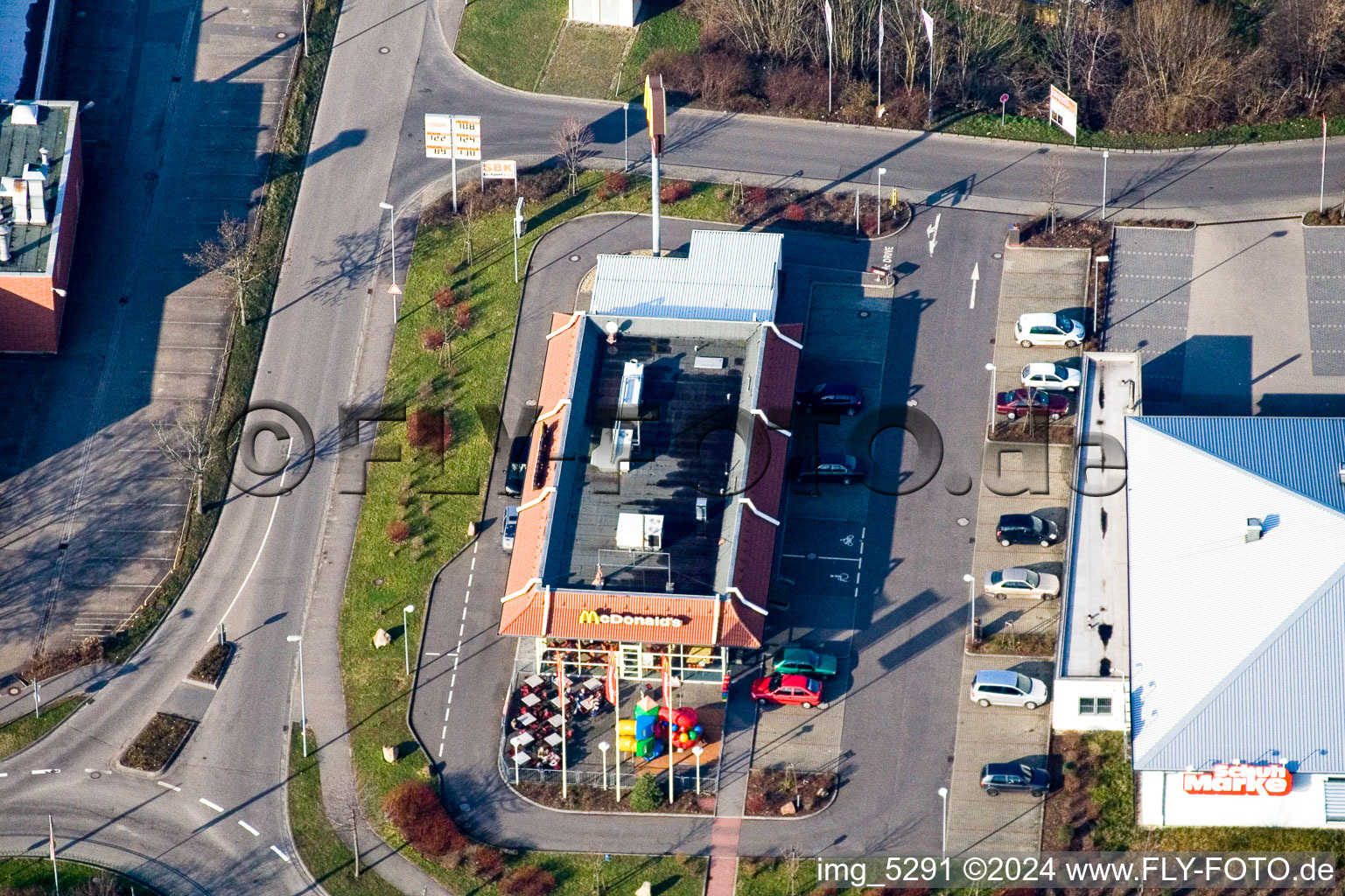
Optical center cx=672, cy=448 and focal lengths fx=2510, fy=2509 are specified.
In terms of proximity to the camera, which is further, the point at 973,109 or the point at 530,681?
the point at 973,109

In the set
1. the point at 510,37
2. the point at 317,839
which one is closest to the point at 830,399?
the point at 317,839

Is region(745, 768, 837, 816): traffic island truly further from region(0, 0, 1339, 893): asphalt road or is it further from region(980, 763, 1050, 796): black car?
region(980, 763, 1050, 796): black car

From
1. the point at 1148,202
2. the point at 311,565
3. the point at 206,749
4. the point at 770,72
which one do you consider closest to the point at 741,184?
the point at 770,72

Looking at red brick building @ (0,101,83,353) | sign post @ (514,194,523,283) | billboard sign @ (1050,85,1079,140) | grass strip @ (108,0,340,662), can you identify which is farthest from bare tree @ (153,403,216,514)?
billboard sign @ (1050,85,1079,140)

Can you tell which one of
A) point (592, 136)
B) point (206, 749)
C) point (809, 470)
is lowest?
point (206, 749)

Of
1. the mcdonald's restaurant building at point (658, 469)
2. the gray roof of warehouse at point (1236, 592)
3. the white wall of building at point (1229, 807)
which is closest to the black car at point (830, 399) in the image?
the mcdonald's restaurant building at point (658, 469)

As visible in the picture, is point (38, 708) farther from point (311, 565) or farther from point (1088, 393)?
point (1088, 393)

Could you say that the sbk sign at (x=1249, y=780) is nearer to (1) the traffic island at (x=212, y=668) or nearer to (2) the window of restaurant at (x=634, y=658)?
(2) the window of restaurant at (x=634, y=658)

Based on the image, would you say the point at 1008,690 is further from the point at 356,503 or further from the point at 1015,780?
the point at 356,503
